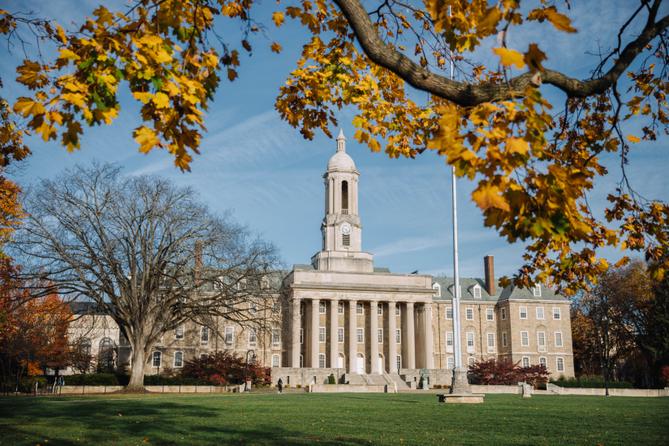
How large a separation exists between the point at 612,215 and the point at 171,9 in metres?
5.95

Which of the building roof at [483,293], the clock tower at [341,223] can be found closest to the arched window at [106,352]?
the clock tower at [341,223]

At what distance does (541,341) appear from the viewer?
81062 millimetres

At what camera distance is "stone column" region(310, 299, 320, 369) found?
71438 mm

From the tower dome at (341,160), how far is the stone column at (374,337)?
19172mm

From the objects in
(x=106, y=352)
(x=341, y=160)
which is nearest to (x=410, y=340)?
(x=341, y=160)

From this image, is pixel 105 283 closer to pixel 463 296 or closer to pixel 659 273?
pixel 659 273

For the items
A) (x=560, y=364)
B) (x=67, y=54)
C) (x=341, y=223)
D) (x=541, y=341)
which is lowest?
(x=560, y=364)

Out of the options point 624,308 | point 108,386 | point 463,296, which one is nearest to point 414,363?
point 463,296

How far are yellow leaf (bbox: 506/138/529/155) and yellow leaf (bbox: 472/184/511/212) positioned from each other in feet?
0.94

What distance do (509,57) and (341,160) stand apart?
260 ft

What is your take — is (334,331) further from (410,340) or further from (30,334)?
(30,334)

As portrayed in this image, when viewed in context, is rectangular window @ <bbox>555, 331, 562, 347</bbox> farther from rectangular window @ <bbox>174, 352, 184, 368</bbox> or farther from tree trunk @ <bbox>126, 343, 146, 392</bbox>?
tree trunk @ <bbox>126, 343, 146, 392</bbox>

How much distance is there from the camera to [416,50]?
8836 mm

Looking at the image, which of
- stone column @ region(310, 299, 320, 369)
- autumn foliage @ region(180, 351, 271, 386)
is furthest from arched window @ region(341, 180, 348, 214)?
autumn foliage @ region(180, 351, 271, 386)
